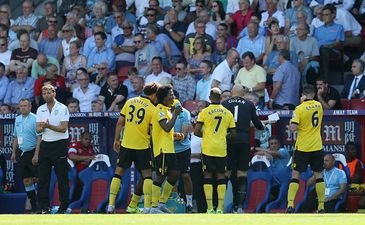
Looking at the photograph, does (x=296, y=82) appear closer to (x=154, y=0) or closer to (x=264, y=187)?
(x=264, y=187)

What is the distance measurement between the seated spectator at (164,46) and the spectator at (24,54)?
99.6 inches

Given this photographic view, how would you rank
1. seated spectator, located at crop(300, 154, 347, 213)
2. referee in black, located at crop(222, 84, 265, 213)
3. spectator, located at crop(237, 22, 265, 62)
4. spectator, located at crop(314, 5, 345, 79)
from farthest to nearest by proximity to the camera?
spectator, located at crop(237, 22, 265, 62), spectator, located at crop(314, 5, 345, 79), seated spectator, located at crop(300, 154, 347, 213), referee in black, located at crop(222, 84, 265, 213)

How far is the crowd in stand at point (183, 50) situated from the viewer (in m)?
23.1

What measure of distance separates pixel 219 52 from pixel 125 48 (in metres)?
2.23

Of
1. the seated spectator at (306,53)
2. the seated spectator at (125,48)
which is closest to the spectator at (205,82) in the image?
the seated spectator at (306,53)

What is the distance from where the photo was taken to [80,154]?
22406 millimetres

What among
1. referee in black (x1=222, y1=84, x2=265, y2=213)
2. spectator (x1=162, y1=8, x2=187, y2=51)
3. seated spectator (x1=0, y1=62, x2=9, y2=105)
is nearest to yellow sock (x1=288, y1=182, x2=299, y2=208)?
referee in black (x1=222, y1=84, x2=265, y2=213)

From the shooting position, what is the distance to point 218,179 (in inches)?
775

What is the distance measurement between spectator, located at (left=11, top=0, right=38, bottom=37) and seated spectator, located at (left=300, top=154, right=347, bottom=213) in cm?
889

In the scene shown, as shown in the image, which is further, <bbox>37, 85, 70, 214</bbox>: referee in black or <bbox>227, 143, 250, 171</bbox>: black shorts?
<bbox>37, 85, 70, 214</bbox>: referee in black

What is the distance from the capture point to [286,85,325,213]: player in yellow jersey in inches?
783

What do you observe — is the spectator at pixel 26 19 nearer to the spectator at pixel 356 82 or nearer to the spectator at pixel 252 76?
the spectator at pixel 252 76

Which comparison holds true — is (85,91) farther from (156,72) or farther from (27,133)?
(27,133)
